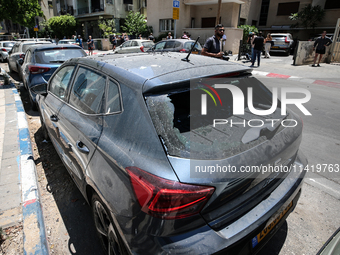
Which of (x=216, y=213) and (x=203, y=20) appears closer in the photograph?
(x=216, y=213)

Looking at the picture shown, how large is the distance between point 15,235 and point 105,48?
27.2 meters

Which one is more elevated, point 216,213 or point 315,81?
point 216,213

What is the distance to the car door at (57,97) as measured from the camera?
291 cm

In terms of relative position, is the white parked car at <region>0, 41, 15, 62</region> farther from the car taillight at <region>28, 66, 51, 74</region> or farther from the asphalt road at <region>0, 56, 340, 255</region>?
the asphalt road at <region>0, 56, 340, 255</region>

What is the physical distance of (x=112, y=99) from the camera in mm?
1979

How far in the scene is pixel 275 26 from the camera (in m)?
29.5

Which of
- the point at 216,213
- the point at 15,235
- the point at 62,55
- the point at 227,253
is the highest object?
the point at 62,55

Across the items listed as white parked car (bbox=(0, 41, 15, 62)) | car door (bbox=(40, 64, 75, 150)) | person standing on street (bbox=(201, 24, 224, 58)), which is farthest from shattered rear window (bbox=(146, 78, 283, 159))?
white parked car (bbox=(0, 41, 15, 62))

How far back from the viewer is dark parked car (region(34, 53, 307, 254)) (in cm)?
142

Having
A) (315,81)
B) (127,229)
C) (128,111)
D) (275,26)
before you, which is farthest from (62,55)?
(275,26)

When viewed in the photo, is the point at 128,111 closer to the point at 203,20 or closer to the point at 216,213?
the point at 216,213

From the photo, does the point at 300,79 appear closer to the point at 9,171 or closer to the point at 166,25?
the point at 9,171

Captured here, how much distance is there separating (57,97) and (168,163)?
2.34m

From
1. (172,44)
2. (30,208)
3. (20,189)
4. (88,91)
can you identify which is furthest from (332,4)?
(30,208)
